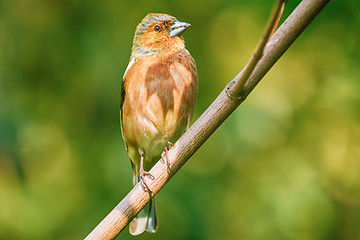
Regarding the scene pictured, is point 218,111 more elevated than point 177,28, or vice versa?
point 218,111

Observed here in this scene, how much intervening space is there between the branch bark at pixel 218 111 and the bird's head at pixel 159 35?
142 centimetres

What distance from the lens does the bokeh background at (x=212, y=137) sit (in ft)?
13.9

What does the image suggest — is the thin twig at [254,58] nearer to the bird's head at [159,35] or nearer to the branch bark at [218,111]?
the branch bark at [218,111]

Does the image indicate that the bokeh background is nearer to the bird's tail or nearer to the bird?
the bird's tail

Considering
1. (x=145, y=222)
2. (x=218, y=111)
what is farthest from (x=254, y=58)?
(x=145, y=222)

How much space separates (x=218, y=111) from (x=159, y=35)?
177 centimetres

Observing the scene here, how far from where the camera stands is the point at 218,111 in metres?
2.15

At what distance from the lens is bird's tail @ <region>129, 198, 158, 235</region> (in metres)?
4.00

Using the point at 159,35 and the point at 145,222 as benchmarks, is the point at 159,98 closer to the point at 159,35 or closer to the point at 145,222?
the point at 159,35

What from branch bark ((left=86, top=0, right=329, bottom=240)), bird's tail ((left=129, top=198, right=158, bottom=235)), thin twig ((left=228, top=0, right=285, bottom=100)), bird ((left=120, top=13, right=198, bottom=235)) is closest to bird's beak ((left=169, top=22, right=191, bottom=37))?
bird ((left=120, top=13, right=198, bottom=235))

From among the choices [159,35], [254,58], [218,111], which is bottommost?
[159,35]

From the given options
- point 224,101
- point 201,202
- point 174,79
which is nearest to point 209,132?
point 224,101

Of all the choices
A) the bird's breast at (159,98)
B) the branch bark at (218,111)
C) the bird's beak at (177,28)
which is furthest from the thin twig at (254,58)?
the bird's beak at (177,28)

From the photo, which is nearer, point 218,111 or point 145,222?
point 218,111
